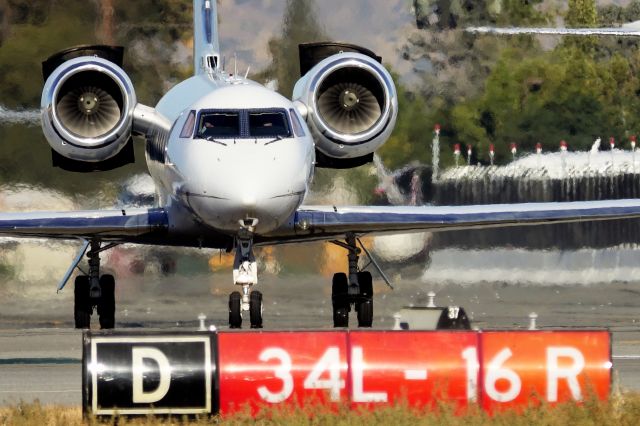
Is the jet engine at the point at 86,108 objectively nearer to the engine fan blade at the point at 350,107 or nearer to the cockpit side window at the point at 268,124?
the engine fan blade at the point at 350,107

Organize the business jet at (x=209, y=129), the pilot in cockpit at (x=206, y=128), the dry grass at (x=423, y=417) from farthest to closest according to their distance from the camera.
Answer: the business jet at (x=209, y=129) → the pilot in cockpit at (x=206, y=128) → the dry grass at (x=423, y=417)

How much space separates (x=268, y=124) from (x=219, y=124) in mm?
597

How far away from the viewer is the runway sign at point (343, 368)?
12.2 meters

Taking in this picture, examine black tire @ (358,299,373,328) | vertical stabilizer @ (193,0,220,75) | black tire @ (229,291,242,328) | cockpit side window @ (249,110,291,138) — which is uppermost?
vertical stabilizer @ (193,0,220,75)

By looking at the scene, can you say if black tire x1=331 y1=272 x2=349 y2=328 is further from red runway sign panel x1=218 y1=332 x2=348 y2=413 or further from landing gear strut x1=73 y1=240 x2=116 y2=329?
red runway sign panel x1=218 y1=332 x2=348 y2=413

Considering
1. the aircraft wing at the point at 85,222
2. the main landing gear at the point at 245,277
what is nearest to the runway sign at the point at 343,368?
the main landing gear at the point at 245,277

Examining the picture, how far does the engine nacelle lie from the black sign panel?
32.6 feet

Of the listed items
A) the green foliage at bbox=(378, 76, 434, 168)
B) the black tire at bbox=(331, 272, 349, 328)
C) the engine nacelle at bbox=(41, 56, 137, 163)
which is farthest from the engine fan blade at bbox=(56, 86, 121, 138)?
the green foliage at bbox=(378, 76, 434, 168)

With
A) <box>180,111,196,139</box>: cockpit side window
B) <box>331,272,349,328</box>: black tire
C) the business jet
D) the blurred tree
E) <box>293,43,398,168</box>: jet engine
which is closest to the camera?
<box>180,111,196,139</box>: cockpit side window

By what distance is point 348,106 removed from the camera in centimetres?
2258

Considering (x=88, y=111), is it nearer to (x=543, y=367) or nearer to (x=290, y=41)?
(x=290, y=41)

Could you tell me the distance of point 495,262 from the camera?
85.4ft

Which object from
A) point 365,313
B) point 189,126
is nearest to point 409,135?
point 365,313

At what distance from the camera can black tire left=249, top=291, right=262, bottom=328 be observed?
1997cm
